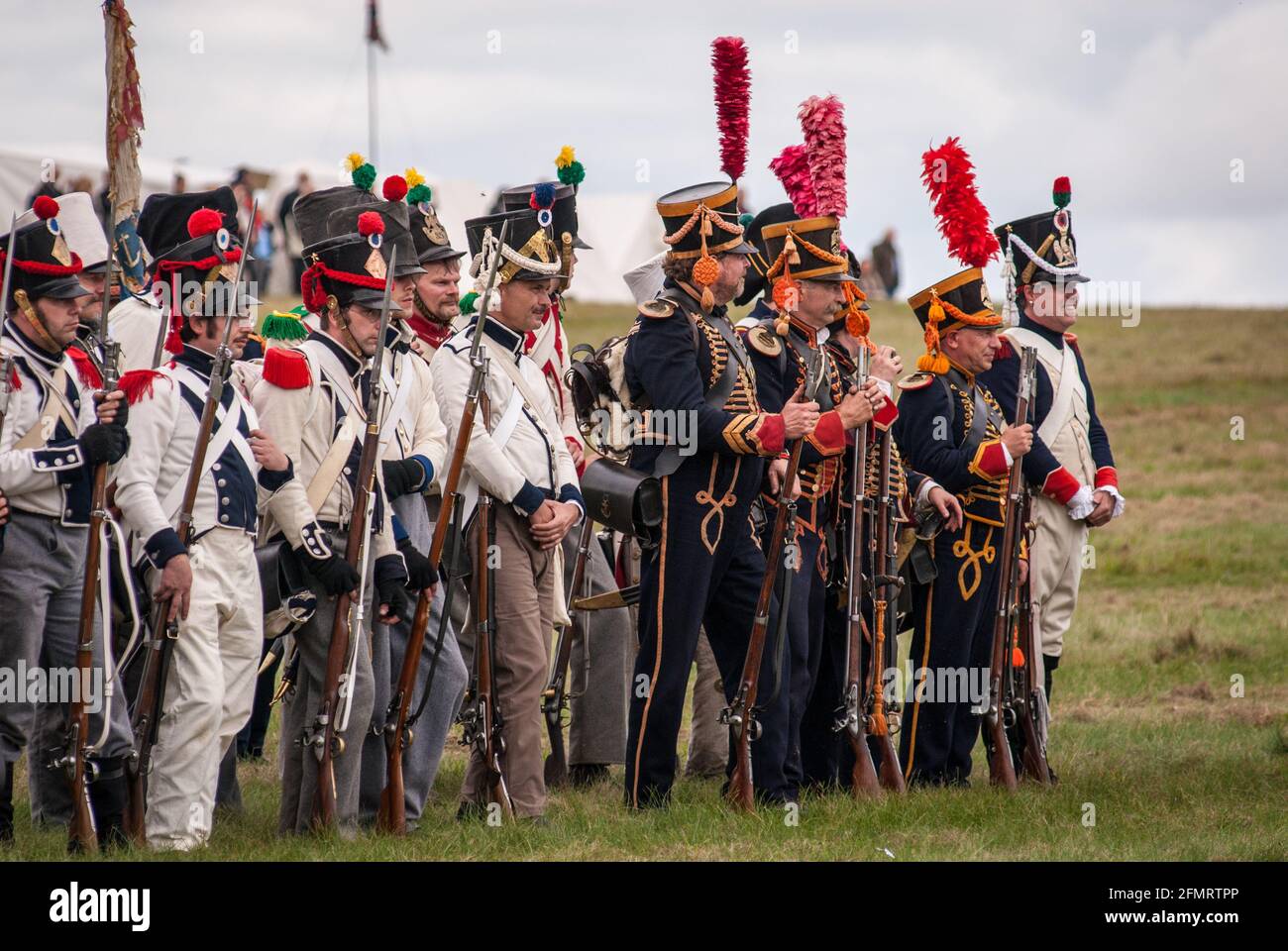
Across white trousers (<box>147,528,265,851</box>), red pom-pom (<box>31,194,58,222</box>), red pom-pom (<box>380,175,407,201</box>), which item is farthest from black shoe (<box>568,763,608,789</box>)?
red pom-pom (<box>31,194,58,222</box>)

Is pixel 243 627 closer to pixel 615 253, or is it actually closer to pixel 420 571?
pixel 420 571

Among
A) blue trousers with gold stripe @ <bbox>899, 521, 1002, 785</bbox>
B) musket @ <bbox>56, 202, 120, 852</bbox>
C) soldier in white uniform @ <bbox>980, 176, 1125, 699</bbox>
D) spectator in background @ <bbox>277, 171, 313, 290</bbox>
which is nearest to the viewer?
musket @ <bbox>56, 202, 120, 852</bbox>

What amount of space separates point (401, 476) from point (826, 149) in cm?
239

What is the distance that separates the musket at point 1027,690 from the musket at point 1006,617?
0.05 meters

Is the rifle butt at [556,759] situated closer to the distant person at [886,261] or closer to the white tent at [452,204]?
the white tent at [452,204]

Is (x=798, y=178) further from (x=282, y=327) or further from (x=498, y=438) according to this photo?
(x=282, y=327)

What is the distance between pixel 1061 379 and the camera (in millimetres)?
8891

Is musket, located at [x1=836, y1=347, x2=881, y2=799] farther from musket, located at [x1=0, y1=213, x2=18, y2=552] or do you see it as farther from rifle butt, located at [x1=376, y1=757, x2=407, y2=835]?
musket, located at [x1=0, y1=213, x2=18, y2=552]

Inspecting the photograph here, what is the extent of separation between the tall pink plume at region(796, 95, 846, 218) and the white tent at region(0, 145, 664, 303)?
14.3 metres

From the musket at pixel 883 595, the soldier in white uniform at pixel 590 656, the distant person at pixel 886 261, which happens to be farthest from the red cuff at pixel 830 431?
the distant person at pixel 886 261

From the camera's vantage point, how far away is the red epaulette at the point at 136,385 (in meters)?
6.48

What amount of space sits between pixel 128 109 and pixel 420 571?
2.64 m

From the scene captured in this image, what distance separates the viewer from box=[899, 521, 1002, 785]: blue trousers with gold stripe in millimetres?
8281
